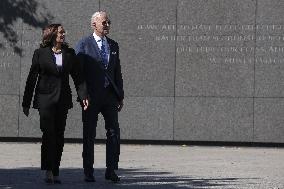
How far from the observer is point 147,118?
1619 cm

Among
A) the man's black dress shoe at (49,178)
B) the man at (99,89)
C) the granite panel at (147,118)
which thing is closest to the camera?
the man's black dress shoe at (49,178)

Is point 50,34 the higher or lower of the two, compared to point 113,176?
higher

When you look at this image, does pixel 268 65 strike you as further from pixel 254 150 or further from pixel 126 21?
pixel 126 21

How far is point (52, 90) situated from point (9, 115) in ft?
22.2

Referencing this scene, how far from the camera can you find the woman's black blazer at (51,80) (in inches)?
382

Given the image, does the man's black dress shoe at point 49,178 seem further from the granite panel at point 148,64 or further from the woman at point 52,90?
the granite panel at point 148,64

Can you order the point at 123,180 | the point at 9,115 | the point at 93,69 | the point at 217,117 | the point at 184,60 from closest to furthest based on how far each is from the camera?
the point at 93,69
the point at 123,180
the point at 184,60
the point at 217,117
the point at 9,115

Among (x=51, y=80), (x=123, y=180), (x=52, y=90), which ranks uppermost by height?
(x=51, y=80)

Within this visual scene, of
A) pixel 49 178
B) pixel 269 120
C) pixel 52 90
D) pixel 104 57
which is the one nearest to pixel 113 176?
pixel 49 178

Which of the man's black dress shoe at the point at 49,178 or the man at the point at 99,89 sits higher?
the man at the point at 99,89

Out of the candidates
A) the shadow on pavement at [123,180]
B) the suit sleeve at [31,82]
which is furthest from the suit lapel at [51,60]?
the shadow on pavement at [123,180]

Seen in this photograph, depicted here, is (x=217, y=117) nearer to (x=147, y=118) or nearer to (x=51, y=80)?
(x=147, y=118)

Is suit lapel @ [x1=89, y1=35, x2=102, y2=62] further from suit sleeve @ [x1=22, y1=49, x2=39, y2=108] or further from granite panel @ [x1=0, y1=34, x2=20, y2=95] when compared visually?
granite panel @ [x1=0, y1=34, x2=20, y2=95]

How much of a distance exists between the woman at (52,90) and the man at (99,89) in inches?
6.1
